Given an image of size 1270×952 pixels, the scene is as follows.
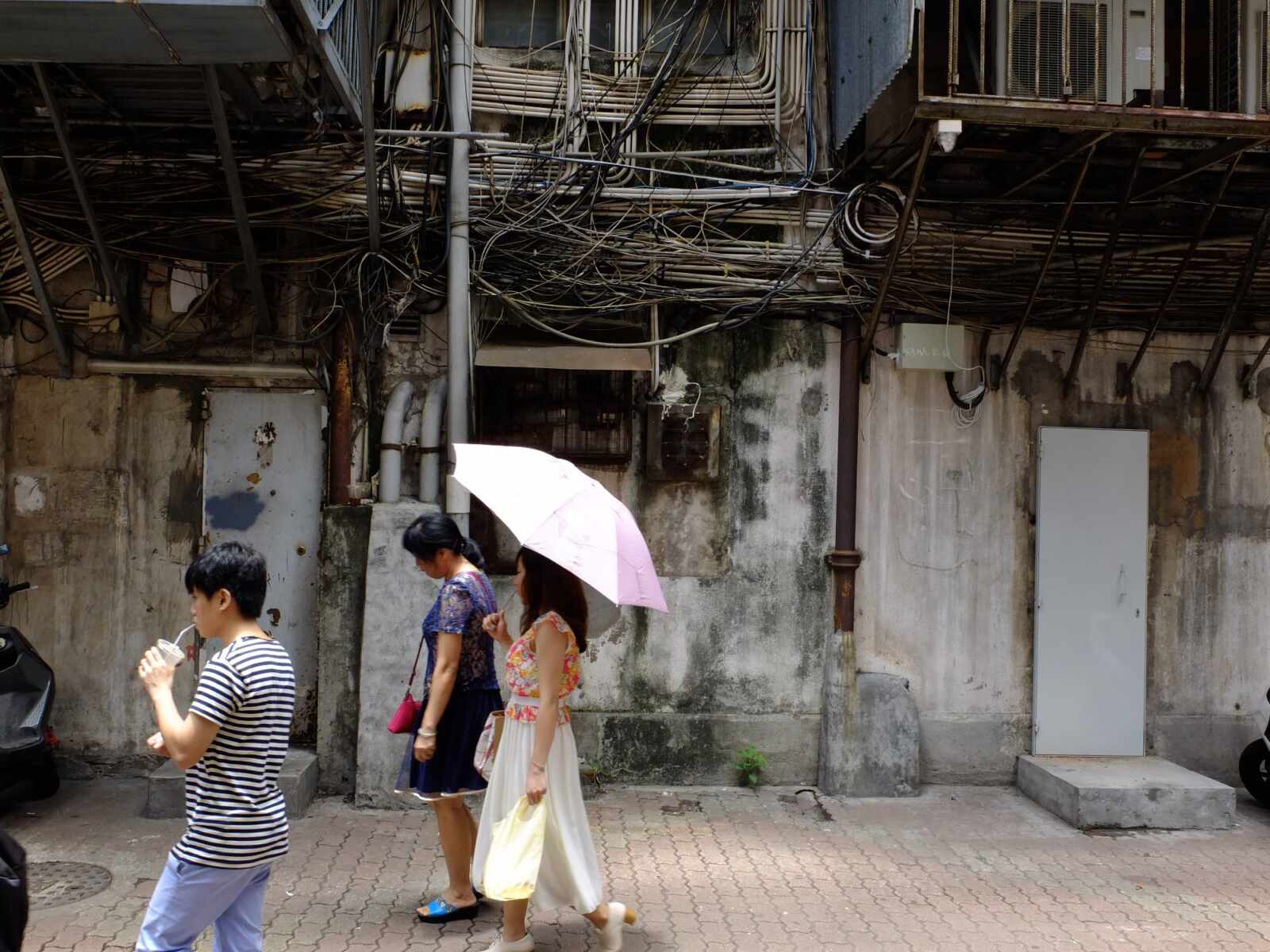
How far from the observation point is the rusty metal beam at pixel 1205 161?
Answer: 21.3ft

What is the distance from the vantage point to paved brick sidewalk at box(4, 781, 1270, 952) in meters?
5.23

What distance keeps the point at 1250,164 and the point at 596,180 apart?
4.02 m

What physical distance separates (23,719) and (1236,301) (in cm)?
796

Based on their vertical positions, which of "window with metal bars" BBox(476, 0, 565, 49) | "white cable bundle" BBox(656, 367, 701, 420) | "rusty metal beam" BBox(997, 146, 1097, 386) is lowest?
"white cable bundle" BBox(656, 367, 701, 420)

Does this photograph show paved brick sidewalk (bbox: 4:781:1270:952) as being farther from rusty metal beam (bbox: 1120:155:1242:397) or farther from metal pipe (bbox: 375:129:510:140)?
metal pipe (bbox: 375:129:510:140)

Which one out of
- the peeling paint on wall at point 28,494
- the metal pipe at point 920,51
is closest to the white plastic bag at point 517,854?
the metal pipe at point 920,51

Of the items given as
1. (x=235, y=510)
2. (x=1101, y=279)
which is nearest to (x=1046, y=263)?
(x=1101, y=279)

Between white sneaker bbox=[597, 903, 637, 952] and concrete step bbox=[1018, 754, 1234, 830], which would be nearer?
white sneaker bbox=[597, 903, 637, 952]

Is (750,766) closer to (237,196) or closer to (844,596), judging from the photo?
(844,596)

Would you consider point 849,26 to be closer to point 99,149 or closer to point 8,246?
point 99,149

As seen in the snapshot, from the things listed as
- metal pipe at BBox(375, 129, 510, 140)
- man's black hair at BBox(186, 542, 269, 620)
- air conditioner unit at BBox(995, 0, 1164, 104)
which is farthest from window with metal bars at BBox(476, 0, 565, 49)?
man's black hair at BBox(186, 542, 269, 620)

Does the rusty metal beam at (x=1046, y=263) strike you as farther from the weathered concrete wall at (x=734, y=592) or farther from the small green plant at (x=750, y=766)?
the small green plant at (x=750, y=766)

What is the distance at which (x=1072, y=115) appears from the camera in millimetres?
6164

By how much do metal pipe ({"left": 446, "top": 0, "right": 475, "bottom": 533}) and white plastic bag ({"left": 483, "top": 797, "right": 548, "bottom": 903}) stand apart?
2.71 metres
